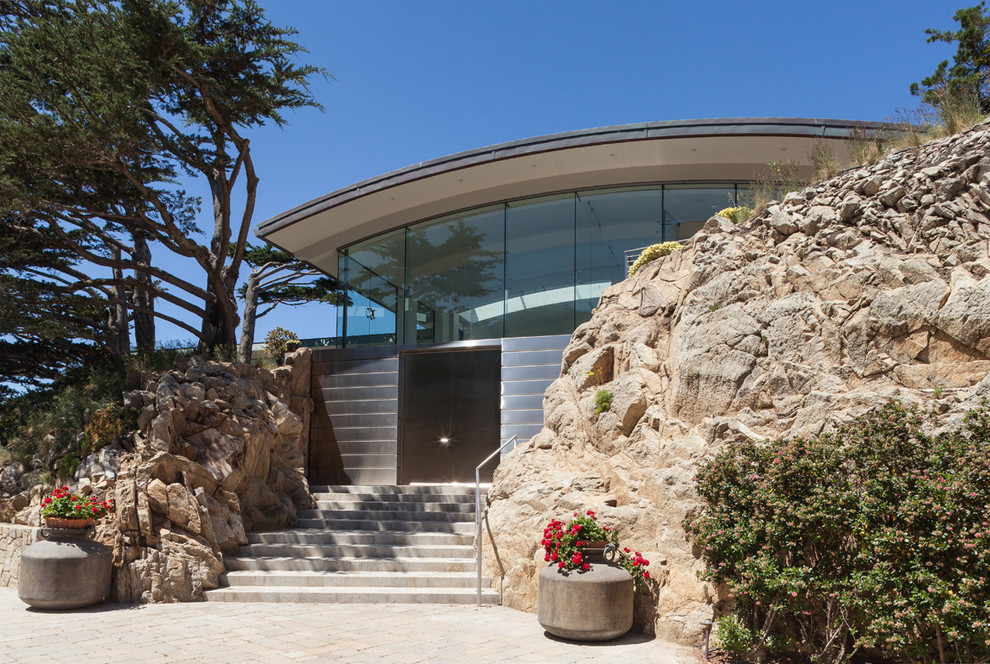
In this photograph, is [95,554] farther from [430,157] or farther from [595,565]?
[430,157]

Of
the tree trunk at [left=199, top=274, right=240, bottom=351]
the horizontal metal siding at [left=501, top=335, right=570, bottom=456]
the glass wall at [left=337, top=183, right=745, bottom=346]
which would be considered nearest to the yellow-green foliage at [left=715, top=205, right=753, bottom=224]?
the glass wall at [left=337, top=183, right=745, bottom=346]

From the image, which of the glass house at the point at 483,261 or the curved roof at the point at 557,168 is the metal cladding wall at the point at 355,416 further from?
the curved roof at the point at 557,168

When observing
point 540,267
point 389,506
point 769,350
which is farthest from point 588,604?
point 540,267

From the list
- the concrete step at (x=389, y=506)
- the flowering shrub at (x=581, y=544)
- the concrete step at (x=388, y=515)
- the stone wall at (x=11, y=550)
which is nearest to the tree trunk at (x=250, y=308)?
the concrete step at (x=389, y=506)

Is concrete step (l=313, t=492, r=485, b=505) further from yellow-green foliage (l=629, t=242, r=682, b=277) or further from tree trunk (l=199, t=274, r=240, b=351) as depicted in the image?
yellow-green foliage (l=629, t=242, r=682, b=277)

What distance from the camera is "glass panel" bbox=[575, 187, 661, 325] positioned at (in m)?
14.7

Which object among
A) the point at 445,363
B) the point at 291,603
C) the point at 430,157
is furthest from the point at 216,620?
the point at 430,157

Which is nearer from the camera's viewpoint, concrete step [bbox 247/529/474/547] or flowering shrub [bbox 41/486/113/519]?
flowering shrub [bbox 41/486/113/519]

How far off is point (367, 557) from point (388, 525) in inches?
47.2

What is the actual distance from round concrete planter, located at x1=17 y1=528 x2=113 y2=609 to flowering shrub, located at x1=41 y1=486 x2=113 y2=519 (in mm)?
208

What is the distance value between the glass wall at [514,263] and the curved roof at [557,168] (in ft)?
1.12

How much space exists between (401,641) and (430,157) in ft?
35.5

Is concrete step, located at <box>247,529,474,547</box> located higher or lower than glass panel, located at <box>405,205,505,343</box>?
lower

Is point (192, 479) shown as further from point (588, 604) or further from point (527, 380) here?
point (527, 380)
